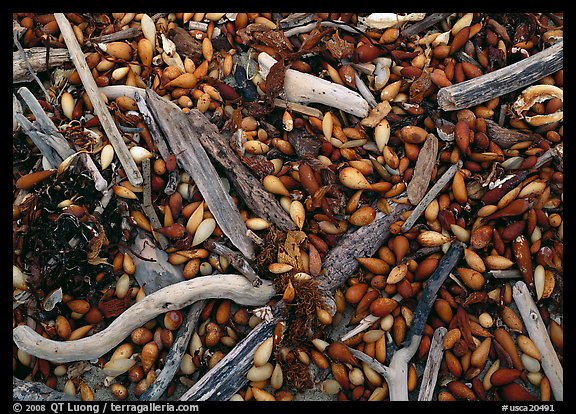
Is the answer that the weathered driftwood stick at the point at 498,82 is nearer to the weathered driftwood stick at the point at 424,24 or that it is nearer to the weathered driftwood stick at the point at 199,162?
the weathered driftwood stick at the point at 424,24

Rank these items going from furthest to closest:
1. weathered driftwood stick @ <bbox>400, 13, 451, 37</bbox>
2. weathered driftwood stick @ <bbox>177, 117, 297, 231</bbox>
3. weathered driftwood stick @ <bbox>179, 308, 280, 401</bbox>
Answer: weathered driftwood stick @ <bbox>400, 13, 451, 37</bbox> < weathered driftwood stick @ <bbox>177, 117, 297, 231</bbox> < weathered driftwood stick @ <bbox>179, 308, 280, 401</bbox>

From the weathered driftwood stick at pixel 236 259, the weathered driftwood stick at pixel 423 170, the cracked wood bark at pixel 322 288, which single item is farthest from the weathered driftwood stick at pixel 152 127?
the weathered driftwood stick at pixel 423 170

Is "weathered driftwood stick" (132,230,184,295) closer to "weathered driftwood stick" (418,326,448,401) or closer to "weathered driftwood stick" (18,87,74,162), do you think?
"weathered driftwood stick" (18,87,74,162)

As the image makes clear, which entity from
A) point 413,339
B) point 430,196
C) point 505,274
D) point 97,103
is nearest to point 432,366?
point 413,339

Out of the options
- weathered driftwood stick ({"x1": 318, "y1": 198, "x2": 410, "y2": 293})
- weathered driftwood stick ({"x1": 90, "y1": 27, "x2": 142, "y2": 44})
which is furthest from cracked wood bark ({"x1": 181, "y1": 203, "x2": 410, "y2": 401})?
weathered driftwood stick ({"x1": 90, "y1": 27, "x2": 142, "y2": 44})

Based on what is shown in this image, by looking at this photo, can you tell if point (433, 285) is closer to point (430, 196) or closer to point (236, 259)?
point (430, 196)

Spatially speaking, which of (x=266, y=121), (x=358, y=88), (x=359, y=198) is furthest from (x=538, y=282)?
(x=266, y=121)

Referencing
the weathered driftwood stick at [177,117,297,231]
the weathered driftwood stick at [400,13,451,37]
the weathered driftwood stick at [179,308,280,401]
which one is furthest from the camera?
the weathered driftwood stick at [400,13,451,37]
